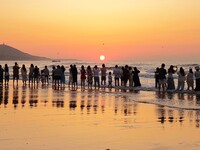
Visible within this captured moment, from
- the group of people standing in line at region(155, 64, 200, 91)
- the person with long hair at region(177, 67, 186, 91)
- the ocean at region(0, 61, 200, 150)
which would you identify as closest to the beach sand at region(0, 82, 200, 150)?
the ocean at region(0, 61, 200, 150)

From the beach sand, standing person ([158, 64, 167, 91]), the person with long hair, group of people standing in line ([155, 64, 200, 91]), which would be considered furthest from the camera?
the person with long hair

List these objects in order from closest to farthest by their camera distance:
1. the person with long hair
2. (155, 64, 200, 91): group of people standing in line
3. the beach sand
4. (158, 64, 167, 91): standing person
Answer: the beach sand, (155, 64, 200, 91): group of people standing in line, (158, 64, 167, 91): standing person, the person with long hair

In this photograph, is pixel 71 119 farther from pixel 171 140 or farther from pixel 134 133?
pixel 171 140

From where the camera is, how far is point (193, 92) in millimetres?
31016

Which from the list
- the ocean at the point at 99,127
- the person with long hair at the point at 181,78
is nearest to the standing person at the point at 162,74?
the person with long hair at the point at 181,78

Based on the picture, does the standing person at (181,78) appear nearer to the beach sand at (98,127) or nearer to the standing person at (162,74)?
the standing person at (162,74)

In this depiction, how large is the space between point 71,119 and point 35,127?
7.29 ft

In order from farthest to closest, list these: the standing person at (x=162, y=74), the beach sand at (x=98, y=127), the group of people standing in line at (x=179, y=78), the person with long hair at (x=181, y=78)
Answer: the person with long hair at (x=181, y=78)
the standing person at (x=162, y=74)
the group of people standing in line at (x=179, y=78)
the beach sand at (x=98, y=127)

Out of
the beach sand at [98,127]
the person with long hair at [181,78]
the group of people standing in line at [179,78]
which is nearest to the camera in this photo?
the beach sand at [98,127]

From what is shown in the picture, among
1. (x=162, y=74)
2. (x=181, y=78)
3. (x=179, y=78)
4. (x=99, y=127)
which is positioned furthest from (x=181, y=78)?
(x=99, y=127)

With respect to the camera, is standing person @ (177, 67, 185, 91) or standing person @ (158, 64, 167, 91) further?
standing person @ (177, 67, 185, 91)

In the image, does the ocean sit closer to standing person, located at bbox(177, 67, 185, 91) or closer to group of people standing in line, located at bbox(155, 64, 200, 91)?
group of people standing in line, located at bbox(155, 64, 200, 91)

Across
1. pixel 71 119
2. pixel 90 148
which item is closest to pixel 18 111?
pixel 71 119

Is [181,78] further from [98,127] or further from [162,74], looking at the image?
[98,127]
